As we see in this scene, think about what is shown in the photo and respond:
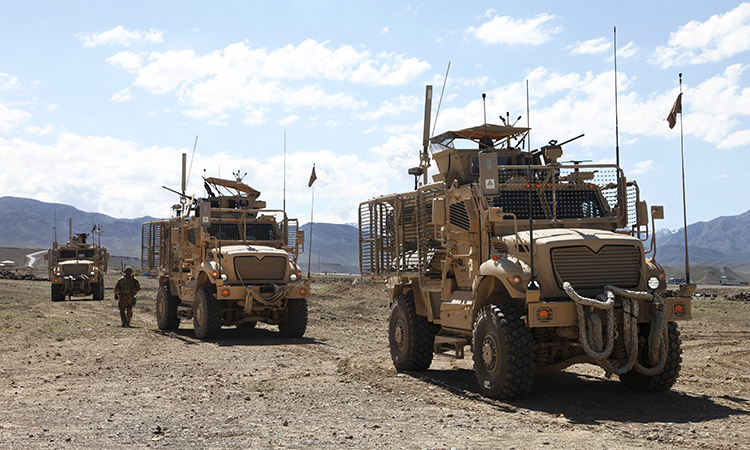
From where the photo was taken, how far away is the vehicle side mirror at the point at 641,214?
11.0 m

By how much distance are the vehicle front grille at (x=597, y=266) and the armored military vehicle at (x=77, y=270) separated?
2912 centimetres

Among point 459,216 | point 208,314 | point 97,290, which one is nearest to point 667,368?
point 459,216

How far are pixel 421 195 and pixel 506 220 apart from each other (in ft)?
7.16

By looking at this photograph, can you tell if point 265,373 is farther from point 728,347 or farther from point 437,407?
A: point 728,347

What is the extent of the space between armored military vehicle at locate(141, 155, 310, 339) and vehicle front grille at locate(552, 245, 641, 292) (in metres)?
9.18

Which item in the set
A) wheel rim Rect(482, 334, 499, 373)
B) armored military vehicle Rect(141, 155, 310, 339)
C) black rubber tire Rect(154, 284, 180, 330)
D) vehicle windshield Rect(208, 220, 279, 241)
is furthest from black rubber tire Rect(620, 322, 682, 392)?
black rubber tire Rect(154, 284, 180, 330)

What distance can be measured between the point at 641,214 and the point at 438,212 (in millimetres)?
2630

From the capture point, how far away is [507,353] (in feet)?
31.3

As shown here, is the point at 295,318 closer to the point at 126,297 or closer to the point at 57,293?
the point at 126,297

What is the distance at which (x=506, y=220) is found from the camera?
10789 mm

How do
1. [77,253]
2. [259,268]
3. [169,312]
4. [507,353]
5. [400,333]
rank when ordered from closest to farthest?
[507,353] → [400,333] → [259,268] → [169,312] → [77,253]

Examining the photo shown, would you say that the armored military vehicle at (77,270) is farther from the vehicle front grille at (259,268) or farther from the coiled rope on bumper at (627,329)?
the coiled rope on bumper at (627,329)

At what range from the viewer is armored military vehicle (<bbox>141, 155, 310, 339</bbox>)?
18156 millimetres

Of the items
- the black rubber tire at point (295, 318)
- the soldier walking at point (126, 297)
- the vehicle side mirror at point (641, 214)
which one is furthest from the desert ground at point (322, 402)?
the soldier walking at point (126, 297)
